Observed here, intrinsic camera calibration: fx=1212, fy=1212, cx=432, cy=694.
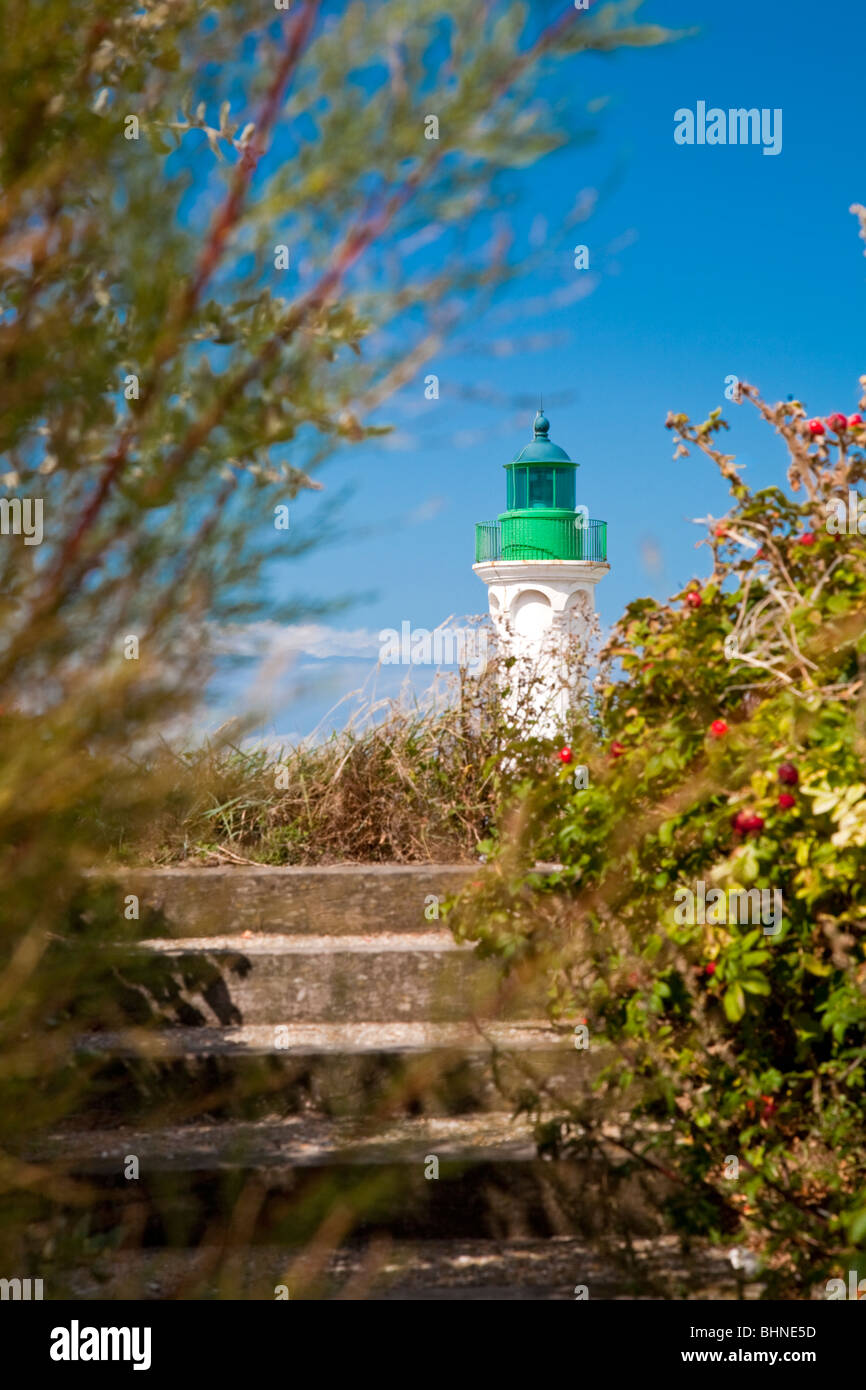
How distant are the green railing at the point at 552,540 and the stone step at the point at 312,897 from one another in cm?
1532

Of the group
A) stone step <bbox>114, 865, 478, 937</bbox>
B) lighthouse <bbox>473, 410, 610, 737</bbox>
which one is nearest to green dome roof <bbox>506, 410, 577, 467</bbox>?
lighthouse <bbox>473, 410, 610, 737</bbox>

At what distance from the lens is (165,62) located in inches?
60.5

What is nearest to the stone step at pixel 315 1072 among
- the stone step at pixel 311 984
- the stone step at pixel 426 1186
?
the stone step at pixel 426 1186

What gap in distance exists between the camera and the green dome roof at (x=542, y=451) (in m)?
21.0

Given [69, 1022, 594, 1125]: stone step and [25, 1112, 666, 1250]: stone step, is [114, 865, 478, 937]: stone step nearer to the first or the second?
[69, 1022, 594, 1125]: stone step

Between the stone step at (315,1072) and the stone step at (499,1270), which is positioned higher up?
the stone step at (315,1072)

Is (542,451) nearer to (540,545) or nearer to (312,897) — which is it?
(540,545)

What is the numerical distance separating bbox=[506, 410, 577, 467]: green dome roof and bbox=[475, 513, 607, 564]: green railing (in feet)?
3.59

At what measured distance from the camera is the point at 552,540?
20578mm

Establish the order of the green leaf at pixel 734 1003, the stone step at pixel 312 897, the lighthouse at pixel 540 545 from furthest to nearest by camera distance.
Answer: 1. the lighthouse at pixel 540 545
2. the stone step at pixel 312 897
3. the green leaf at pixel 734 1003

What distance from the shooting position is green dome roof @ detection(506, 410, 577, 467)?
21.0m

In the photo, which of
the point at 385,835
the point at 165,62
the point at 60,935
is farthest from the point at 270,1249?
the point at 385,835

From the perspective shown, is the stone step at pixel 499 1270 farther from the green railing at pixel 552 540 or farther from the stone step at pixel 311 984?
the green railing at pixel 552 540
